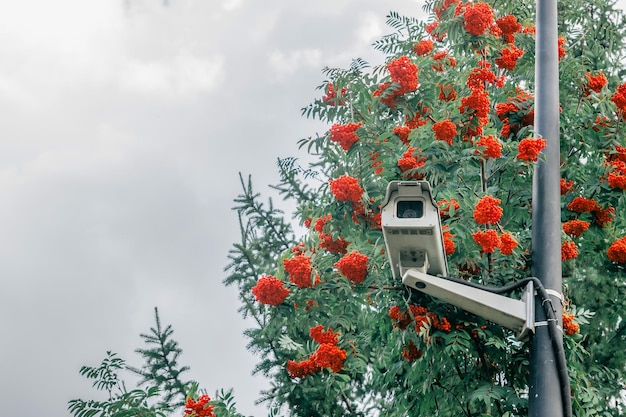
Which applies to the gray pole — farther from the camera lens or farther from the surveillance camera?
the camera lens

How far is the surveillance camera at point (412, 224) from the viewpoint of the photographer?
182 inches

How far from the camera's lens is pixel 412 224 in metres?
4.60

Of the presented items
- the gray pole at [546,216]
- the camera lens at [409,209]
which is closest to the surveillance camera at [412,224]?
the camera lens at [409,209]

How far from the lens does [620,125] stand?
6984mm

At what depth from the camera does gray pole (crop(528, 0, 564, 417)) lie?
4359mm

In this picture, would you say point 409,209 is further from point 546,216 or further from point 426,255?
point 546,216

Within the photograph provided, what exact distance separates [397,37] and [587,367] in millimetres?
3665

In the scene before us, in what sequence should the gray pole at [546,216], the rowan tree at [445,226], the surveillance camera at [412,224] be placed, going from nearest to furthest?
the gray pole at [546,216] < the surveillance camera at [412,224] < the rowan tree at [445,226]

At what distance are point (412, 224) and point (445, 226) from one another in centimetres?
150

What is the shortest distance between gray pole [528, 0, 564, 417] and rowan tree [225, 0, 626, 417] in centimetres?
19

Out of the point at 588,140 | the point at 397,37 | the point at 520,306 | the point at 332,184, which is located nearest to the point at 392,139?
the point at 332,184

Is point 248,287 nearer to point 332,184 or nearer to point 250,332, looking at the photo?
point 250,332

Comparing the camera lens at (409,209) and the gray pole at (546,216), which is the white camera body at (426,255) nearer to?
the camera lens at (409,209)

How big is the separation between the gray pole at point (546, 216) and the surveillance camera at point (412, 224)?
1.85 feet
